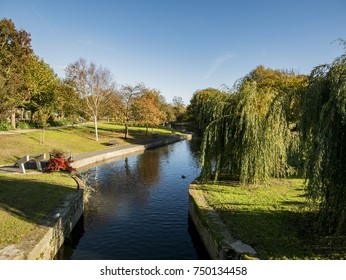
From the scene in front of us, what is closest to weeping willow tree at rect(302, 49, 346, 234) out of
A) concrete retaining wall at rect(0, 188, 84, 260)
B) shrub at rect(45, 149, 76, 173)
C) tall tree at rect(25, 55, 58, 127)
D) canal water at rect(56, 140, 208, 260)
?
canal water at rect(56, 140, 208, 260)

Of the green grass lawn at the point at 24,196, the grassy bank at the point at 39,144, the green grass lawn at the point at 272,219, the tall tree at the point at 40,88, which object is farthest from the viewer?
the tall tree at the point at 40,88

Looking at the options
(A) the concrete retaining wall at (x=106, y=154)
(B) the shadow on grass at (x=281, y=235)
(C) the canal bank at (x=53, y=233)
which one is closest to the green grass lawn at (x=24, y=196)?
(C) the canal bank at (x=53, y=233)

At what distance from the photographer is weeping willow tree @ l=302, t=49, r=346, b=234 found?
28.3 feet

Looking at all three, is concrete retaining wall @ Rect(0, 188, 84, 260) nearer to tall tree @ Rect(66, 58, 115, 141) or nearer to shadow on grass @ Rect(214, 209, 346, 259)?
shadow on grass @ Rect(214, 209, 346, 259)

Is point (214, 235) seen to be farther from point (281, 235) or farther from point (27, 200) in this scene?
point (27, 200)

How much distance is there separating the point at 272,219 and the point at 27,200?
12.9 metres

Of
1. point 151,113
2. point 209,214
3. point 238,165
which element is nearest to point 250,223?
point 209,214

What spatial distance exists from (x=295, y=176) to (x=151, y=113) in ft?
114

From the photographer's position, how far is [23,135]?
119 ft

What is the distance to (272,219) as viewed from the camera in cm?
1220

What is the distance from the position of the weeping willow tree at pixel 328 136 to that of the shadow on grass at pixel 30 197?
11.4 m

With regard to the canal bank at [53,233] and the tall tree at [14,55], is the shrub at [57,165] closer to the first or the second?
the canal bank at [53,233]

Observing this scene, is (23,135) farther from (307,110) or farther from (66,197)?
(307,110)

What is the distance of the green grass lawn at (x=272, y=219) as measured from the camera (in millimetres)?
9357
